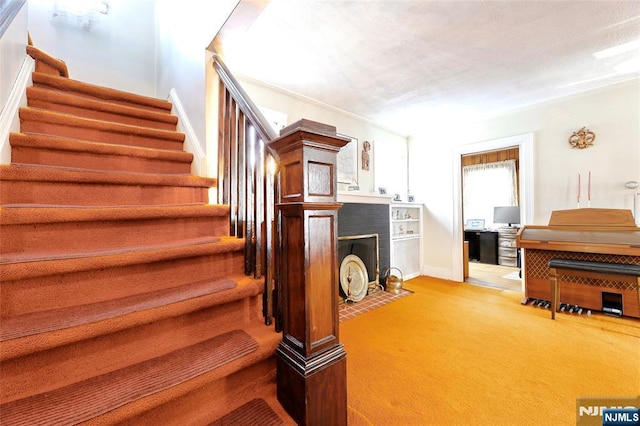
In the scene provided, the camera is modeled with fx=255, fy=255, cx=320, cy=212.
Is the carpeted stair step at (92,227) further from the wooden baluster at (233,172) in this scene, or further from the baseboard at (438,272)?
the baseboard at (438,272)

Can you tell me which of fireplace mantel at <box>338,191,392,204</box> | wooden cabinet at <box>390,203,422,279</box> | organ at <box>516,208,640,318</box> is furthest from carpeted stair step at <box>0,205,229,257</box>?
organ at <box>516,208,640,318</box>

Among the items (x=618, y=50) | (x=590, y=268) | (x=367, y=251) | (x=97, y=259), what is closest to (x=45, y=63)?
(x=97, y=259)

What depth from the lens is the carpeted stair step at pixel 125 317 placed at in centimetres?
77

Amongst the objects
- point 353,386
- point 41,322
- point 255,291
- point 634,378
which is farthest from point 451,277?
point 41,322

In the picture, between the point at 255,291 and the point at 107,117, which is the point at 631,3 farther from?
the point at 107,117

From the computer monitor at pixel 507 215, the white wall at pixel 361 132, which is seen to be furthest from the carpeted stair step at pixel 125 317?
the computer monitor at pixel 507 215

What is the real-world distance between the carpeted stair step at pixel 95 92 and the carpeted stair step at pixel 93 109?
5 cm

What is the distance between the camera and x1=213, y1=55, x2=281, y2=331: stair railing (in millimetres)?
1202

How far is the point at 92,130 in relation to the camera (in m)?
1.83

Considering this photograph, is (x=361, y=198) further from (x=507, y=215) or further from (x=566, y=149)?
(x=507, y=215)

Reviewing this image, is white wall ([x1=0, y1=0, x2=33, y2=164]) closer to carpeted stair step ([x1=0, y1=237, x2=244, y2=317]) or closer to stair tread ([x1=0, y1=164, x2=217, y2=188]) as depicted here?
stair tread ([x1=0, y1=164, x2=217, y2=188])

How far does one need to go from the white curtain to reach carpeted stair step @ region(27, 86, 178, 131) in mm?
6040

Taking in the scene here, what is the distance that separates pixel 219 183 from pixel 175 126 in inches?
44.1

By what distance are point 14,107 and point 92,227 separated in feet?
3.43
